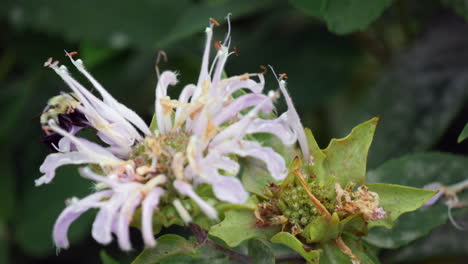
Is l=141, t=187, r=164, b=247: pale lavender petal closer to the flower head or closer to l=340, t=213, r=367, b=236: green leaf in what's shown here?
the flower head

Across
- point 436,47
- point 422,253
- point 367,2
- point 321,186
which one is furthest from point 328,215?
point 436,47

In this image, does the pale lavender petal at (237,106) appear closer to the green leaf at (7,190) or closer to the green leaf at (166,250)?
the green leaf at (166,250)

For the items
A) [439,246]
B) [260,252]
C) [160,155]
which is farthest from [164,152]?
[439,246]

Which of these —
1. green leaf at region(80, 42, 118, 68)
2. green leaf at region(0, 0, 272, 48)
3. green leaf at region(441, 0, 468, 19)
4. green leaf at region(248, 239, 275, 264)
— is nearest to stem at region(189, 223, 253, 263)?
green leaf at region(248, 239, 275, 264)

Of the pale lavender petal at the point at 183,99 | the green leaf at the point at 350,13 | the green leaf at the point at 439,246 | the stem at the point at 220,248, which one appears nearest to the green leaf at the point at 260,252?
the stem at the point at 220,248

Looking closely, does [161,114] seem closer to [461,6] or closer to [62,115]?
[62,115]

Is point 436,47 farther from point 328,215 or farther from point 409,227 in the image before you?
point 328,215
